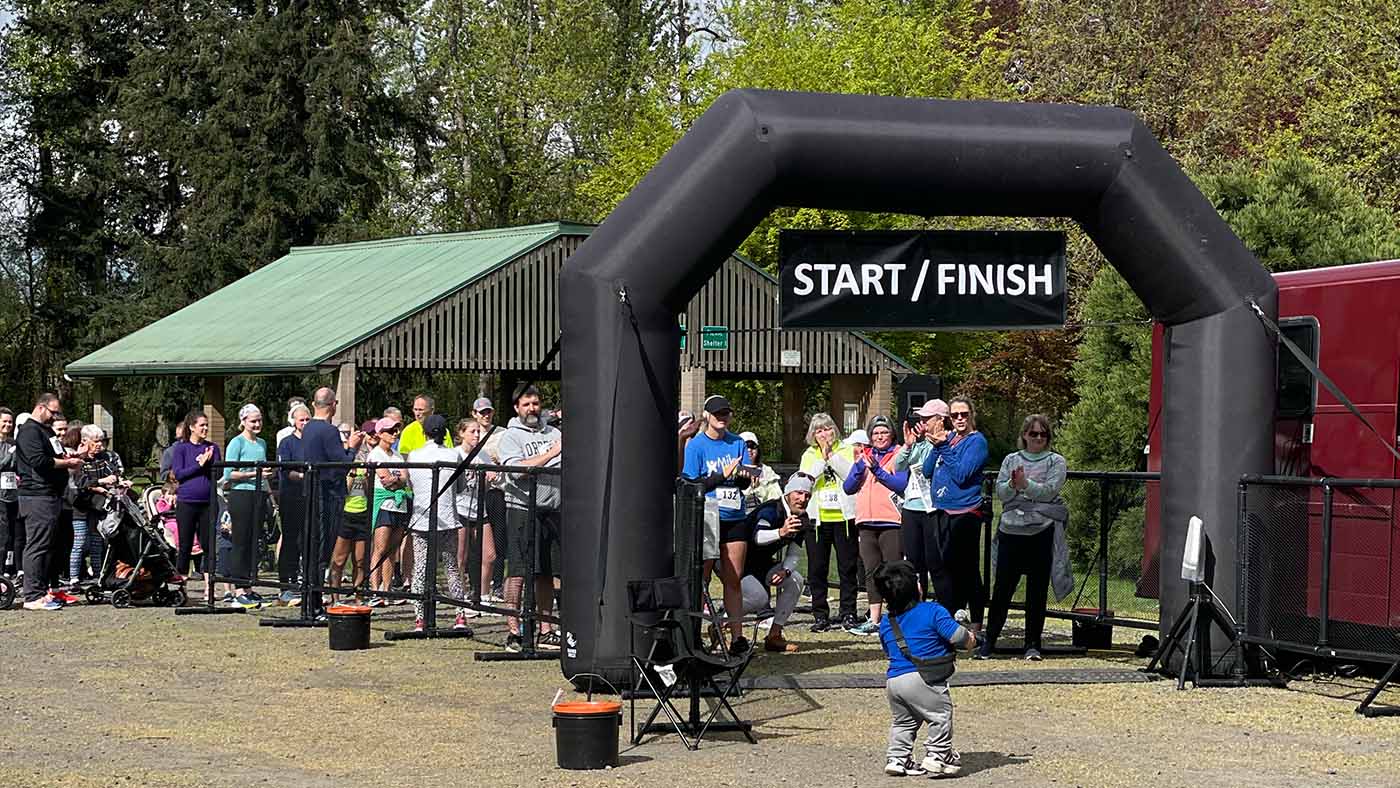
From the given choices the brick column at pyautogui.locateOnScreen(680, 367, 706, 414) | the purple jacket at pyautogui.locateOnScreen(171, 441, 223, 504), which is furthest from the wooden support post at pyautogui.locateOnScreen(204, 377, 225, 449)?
the purple jacket at pyautogui.locateOnScreen(171, 441, 223, 504)

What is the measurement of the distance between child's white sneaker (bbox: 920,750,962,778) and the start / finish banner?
4158 millimetres

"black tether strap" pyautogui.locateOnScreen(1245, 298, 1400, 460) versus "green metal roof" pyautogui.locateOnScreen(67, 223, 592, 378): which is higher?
"green metal roof" pyautogui.locateOnScreen(67, 223, 592, 378)

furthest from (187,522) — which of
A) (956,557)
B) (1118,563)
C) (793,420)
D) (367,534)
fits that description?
(793,420)

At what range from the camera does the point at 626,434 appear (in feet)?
40.7

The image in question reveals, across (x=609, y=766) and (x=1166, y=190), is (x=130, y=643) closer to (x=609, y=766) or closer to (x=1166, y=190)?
(x=609, y=766)

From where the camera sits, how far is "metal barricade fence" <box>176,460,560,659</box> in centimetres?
1458

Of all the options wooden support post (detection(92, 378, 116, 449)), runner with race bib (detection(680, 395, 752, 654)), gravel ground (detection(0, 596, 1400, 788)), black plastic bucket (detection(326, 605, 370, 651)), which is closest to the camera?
gravel ground (detection(0, 596, 1400, 788))

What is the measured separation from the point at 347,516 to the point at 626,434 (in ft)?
17.5

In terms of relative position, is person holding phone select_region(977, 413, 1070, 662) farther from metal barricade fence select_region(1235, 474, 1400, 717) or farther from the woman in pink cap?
metal barricade fence select_region(1235, 474, 1400, 717)

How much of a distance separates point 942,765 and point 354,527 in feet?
27.7

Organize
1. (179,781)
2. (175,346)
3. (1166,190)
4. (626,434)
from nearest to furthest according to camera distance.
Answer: (179,781) < (626,434) < (1166,190) < (175,346)

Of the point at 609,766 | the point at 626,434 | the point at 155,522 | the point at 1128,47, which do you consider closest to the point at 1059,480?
the point at 626,434

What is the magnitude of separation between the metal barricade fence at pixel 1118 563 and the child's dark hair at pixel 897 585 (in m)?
5.26

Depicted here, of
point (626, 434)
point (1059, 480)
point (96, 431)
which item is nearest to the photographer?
point (626, 434)
